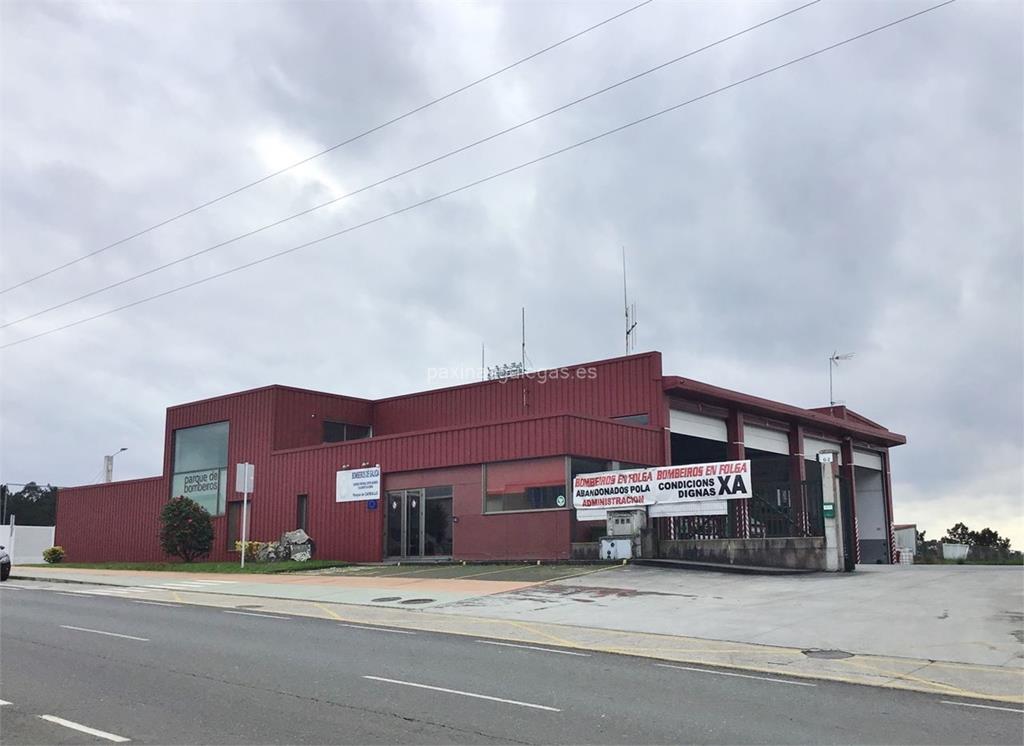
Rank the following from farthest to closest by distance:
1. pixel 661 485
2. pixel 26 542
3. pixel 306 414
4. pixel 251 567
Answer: pixel 26 542 < pixel 306 414 < pixel 251 567 < pixel 661 485

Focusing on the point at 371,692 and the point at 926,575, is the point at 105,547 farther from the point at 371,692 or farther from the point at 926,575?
the point at 371,692

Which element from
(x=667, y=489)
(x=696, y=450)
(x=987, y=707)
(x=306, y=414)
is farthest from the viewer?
(x=306, y=414)

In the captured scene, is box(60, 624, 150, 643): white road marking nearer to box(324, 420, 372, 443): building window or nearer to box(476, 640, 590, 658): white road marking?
box(476, 640, 590, 658): white road marking

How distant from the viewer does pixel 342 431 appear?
1656 inches

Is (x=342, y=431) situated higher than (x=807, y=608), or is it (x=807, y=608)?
(x=342, y=431)

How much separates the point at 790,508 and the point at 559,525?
666 cm

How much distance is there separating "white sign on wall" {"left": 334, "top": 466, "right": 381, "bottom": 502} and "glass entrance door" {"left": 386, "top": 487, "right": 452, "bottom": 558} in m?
0.68

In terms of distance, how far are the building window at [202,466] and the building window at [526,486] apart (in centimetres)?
1660

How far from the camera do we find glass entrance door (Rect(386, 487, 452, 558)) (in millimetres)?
30703

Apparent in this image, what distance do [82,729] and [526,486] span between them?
21.1 m

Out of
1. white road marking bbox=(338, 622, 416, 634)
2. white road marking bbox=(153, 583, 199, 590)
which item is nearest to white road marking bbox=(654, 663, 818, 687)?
white road marking bbox=(338, 622, 416, 634)

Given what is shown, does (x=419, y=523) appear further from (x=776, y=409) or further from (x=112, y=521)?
(x=112, y=521)

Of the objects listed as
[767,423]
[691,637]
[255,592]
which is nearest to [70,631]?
[255,592]

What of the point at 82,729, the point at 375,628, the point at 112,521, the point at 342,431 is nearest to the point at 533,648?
the point at 375,628
